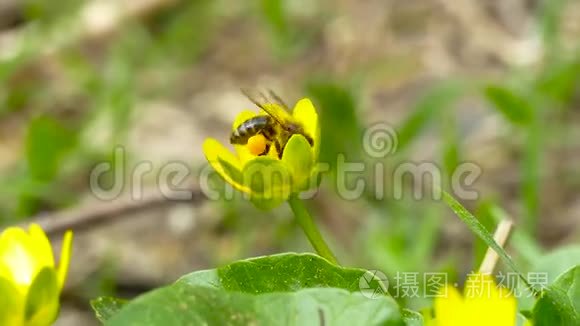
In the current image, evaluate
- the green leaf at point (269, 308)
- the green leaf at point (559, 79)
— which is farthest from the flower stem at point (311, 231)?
the green leaf at point (559, 79)

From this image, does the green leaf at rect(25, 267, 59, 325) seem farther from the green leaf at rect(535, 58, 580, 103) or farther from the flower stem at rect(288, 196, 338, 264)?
the green leaf at rect(535, 58, 580, 103)

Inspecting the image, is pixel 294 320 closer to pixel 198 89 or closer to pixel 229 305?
pixel 229 305

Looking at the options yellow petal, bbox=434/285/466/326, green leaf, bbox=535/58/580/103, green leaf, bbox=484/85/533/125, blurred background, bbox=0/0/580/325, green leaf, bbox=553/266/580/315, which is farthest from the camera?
green leaf, bbox=535/58/580/103

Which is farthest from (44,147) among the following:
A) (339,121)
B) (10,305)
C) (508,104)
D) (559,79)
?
(10,305)

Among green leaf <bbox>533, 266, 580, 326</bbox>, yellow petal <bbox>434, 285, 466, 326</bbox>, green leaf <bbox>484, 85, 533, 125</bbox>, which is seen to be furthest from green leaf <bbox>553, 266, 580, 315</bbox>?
green leaf <bbox>484, 85, 533, 125</bbox>

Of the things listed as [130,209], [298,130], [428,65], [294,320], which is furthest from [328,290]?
[428,65]

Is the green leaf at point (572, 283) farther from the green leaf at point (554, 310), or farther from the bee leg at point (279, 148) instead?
the bee leg at point (279, 148)
